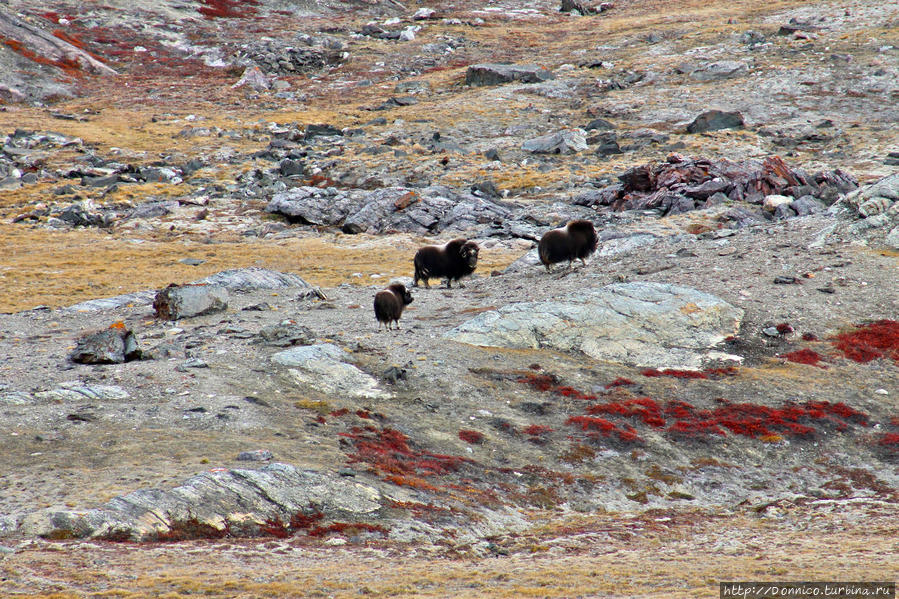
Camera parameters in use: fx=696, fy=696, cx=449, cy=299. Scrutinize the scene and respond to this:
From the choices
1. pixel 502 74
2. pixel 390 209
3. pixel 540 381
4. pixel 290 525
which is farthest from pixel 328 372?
pixel 502 74

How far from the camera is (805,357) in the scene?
67.7 feet

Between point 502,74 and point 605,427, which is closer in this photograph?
point 605,427

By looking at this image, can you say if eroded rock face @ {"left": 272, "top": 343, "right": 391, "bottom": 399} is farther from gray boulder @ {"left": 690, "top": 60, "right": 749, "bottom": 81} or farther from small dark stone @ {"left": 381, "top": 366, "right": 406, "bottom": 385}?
gray boulder @ {"left": 690, "top": 60, "right": 749, "bottom": 81}

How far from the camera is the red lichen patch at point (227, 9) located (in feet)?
347

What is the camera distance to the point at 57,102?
7794cm

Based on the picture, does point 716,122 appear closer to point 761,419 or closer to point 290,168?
point 290,168


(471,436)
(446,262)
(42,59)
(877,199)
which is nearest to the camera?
(471,436)

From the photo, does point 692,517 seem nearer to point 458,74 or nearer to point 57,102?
point 458,74

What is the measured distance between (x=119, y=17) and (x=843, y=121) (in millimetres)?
94380

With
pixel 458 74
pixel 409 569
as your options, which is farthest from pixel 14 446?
pixel 458 74

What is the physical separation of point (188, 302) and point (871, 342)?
71.8 feet

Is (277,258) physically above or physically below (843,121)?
below

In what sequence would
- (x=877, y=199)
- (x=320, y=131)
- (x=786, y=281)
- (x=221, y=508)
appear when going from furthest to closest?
(x=320, y=131) → (x=877, y=199) → (x=786, y=281) → (x=221, y=508)

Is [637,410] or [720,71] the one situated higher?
[720,71]
